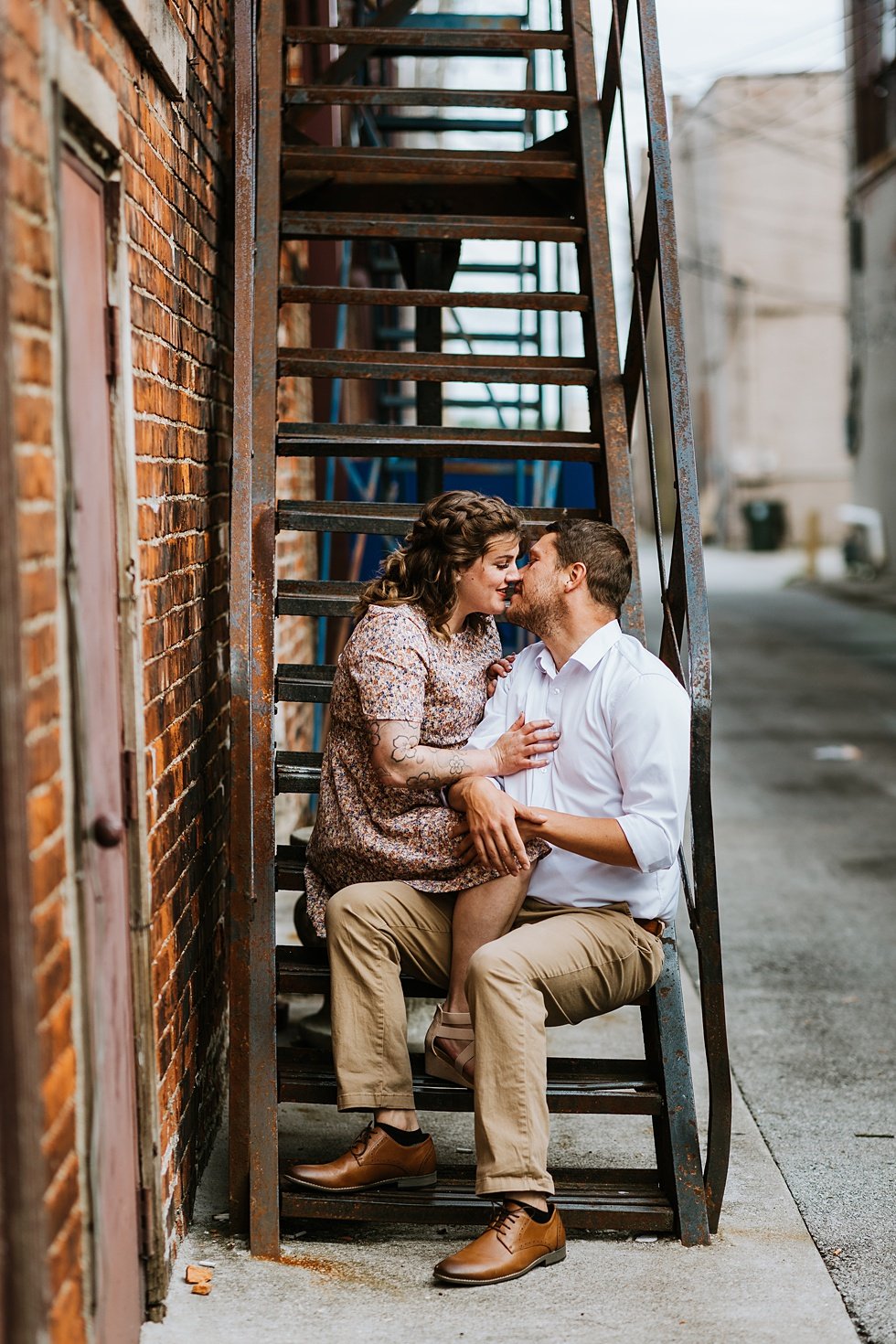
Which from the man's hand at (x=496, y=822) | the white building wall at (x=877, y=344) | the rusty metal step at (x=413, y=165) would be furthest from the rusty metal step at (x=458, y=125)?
the white building wall at (x=877, y=344)

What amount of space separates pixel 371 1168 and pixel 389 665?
122cm

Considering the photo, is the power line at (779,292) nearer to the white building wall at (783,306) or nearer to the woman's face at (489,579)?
the white building wall at (783,306)

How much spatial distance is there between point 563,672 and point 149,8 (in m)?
1.79

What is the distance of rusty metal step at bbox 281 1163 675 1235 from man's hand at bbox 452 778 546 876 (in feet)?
2.68

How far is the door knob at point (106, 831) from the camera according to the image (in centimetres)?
259

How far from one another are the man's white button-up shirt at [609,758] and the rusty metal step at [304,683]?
611mm

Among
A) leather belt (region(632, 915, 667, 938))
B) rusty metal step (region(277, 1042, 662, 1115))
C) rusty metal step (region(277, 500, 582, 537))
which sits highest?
rusty metal step (region(277, 500, 582, 537))

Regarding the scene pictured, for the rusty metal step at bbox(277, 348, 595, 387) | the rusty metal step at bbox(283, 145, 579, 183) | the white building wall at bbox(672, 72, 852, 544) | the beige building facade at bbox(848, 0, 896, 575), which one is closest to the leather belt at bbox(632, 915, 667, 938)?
the rusty metal step at bbox(277, 348, 595, 387)

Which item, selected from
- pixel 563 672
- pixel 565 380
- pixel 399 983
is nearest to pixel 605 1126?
pixel 399 983

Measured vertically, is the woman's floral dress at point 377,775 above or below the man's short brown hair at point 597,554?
below

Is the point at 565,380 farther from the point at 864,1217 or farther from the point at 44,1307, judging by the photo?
the point at 44,1307

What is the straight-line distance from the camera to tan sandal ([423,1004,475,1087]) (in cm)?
359

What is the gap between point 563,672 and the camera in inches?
146

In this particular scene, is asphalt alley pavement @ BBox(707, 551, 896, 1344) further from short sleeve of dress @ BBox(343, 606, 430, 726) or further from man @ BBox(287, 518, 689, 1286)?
short sleeve of dress @ BBox(343, 606, 430, 726)
